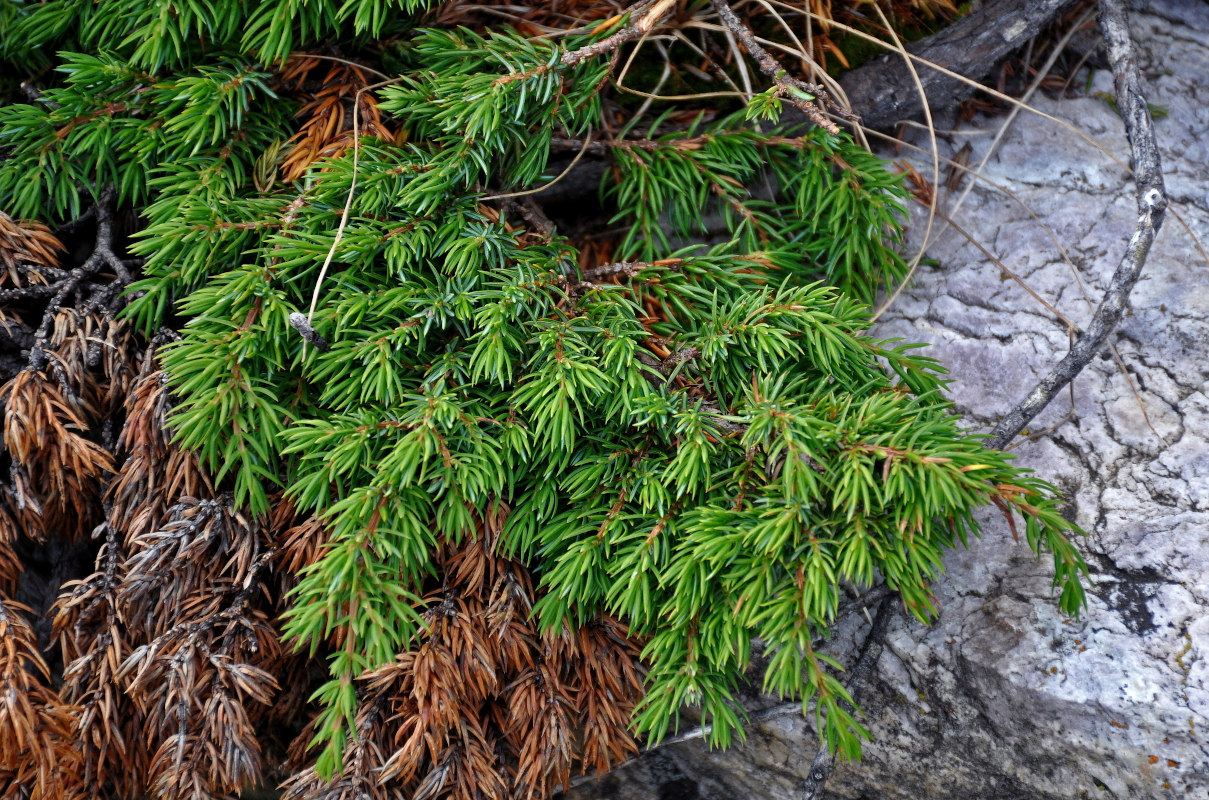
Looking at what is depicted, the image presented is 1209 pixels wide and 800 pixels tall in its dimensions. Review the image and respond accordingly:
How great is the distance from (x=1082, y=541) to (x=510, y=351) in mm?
1111

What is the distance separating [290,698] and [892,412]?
116cm

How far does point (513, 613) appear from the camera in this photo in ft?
4.22

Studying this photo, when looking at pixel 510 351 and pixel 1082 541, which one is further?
pixel 1082 541

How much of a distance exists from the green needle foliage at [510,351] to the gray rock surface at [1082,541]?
6.2 inches

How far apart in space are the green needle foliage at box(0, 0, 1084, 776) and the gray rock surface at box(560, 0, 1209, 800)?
0.16 m

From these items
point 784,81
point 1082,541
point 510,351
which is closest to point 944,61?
point 784,81

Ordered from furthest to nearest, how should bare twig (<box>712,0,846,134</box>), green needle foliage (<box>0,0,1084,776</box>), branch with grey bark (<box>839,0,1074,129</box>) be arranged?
1. branch with grey bark (<box>839,0,1074,129</box>)
2. bare twig (<box>712,0,846,134</box>)
3. green needle foliage (<box>0,0,1084,776</box>)

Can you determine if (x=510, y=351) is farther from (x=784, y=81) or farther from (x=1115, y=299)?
(x=1115, y=299)

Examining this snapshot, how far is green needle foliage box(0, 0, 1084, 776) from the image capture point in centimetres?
110

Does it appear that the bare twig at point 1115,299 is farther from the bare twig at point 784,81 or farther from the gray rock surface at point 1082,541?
the bare twig at point 784,81

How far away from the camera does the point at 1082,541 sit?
4.71 feet

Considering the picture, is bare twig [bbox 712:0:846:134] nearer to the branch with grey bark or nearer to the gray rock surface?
the branch with grey bark

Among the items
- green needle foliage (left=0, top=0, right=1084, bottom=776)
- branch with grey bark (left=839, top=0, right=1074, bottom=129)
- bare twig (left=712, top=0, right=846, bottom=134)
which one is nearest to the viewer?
green needle foliage (left=0, top=0, right=1084, bottom=776)

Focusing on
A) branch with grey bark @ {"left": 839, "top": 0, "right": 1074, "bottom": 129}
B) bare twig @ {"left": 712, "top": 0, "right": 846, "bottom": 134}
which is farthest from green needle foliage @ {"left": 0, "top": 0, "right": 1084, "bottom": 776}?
branch with grey bark @ {"left": 839, "top": 0, "right": 1074, "bottom": 129}
